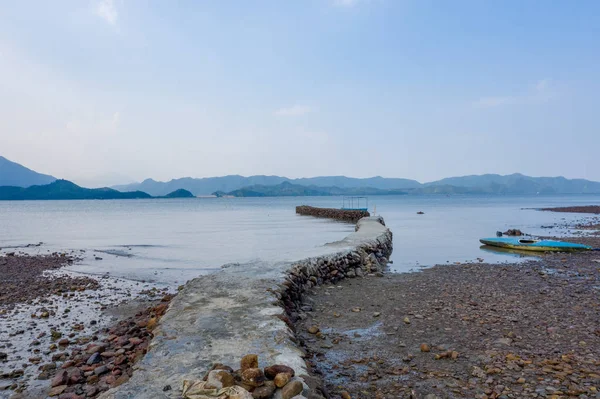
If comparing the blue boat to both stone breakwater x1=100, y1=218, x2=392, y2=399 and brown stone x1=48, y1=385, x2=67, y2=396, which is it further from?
brown stone x1=48, y1=385, x2=67, y2=396

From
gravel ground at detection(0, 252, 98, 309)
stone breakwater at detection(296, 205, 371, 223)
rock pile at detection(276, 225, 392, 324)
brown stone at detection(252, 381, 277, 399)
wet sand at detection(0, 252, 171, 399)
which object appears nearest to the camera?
brown stone at detection(252, 381, 277, 399)

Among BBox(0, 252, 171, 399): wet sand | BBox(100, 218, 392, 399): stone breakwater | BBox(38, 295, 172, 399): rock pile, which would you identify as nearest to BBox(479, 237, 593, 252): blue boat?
BBox(100, 218, 392, 399): stone breakwater

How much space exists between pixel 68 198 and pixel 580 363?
8249 inches

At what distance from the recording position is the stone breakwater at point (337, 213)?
4669cm

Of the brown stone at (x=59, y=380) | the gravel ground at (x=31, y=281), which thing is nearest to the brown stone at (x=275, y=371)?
the brown stone at (x=59, y=380)

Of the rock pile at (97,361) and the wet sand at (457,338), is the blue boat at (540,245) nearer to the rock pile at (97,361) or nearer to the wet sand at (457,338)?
the wet sand at (457,338)

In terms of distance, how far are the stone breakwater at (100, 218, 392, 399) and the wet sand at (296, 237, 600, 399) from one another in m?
0.63

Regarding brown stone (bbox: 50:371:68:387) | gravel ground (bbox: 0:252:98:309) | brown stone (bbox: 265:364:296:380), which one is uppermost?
brown stone (bbox: 265:364:296:380)

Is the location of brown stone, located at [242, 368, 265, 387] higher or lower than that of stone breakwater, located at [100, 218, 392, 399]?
higher

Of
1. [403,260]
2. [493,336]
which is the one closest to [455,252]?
[403,260]

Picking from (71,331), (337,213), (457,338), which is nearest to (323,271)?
(457,338)

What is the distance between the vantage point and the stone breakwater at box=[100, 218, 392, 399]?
15.0ft

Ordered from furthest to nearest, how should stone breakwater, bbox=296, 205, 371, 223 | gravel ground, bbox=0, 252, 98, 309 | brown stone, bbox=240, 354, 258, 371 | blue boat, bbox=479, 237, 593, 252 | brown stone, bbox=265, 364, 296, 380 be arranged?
stone breakwater, bbox=296, 205, 371, 223, blue boat, bbox=479, 237, 593, 252, gravel ground, bbox=0, 252, 98, 309, brown stone, bbox=240, 354, 258, 371, brown stone, bbox=265, 364, 296, 380

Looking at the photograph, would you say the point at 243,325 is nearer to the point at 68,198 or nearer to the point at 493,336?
the point at 493,336
